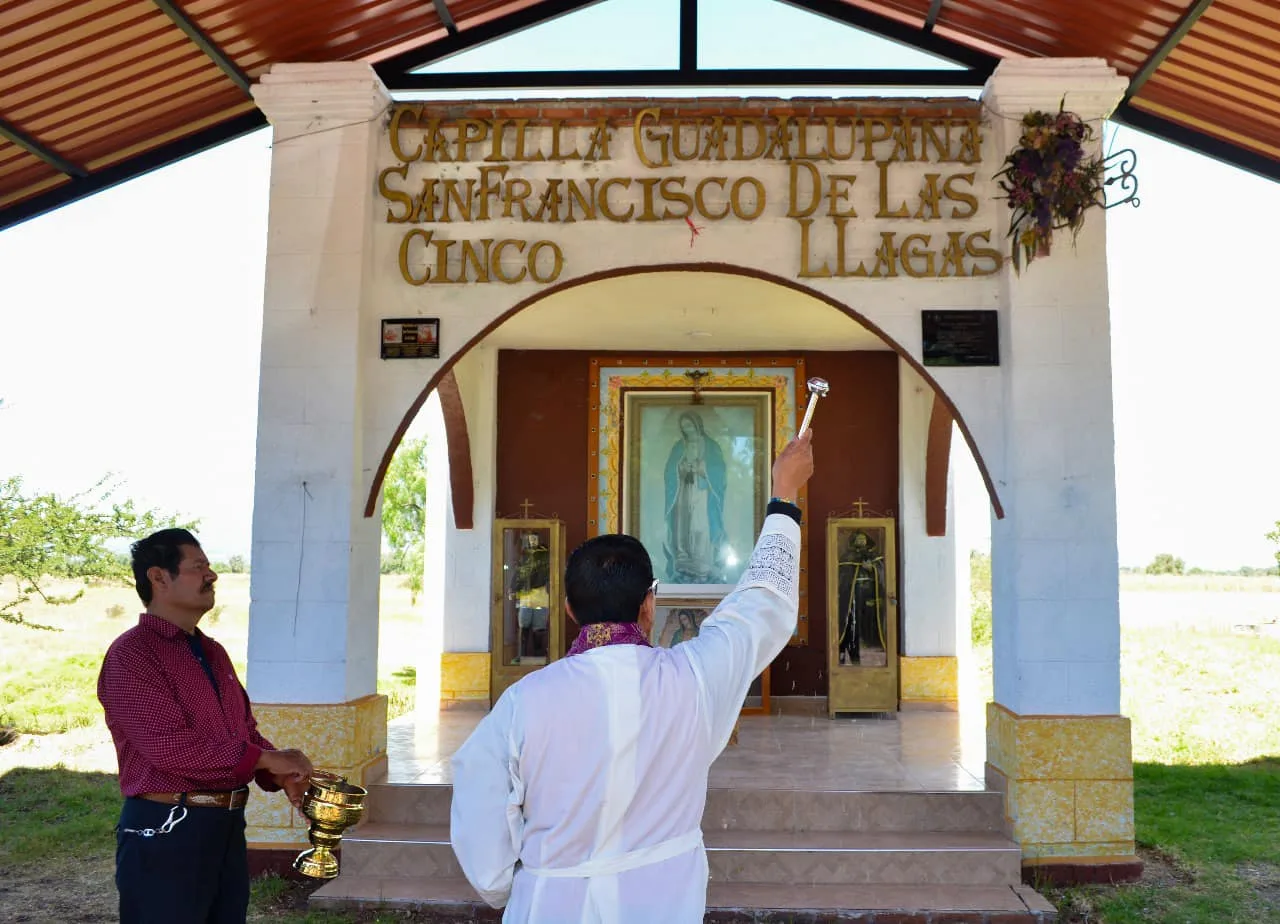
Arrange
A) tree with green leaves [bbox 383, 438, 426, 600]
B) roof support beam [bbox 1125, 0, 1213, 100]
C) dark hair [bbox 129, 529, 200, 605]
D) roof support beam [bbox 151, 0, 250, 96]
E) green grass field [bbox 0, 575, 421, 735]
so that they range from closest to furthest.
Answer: dark hair [bbox 129, 529, 200, 605]
roof support beam [bbox 1125, 0, 1213, 100]
roof support beam [bbox 151, 0, 250, 96]
green grass field [bbox 0, 575, 421, 735]
tree with green leaves [bbox 383, 438, 426, 600]

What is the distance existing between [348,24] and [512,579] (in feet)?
13.5

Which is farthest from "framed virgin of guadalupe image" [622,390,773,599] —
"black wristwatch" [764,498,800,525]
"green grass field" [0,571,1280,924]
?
"black wristwatch" [764,498,800,525]

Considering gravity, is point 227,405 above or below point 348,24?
above

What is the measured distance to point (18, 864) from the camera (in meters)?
5.81

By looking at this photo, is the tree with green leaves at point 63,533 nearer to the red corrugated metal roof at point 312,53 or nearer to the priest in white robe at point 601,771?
the red corrugated metal roof at point 312,53

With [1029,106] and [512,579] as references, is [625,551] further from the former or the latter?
[512,579]

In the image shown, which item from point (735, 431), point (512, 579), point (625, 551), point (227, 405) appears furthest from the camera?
point (227, 405)

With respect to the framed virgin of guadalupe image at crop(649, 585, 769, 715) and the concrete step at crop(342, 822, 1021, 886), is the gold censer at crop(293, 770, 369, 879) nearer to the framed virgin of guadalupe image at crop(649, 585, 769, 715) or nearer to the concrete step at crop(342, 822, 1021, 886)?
the concrete step at crop(342, 822, 1021, 886)

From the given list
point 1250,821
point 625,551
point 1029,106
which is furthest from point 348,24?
point 1250,821

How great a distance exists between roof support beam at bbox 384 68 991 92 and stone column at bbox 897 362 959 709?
336 centimetres

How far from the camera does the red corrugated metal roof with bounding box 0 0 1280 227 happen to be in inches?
197

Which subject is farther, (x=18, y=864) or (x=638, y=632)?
(x=18, y=864)

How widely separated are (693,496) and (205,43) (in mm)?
5131

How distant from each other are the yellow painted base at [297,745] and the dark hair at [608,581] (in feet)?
12.3
